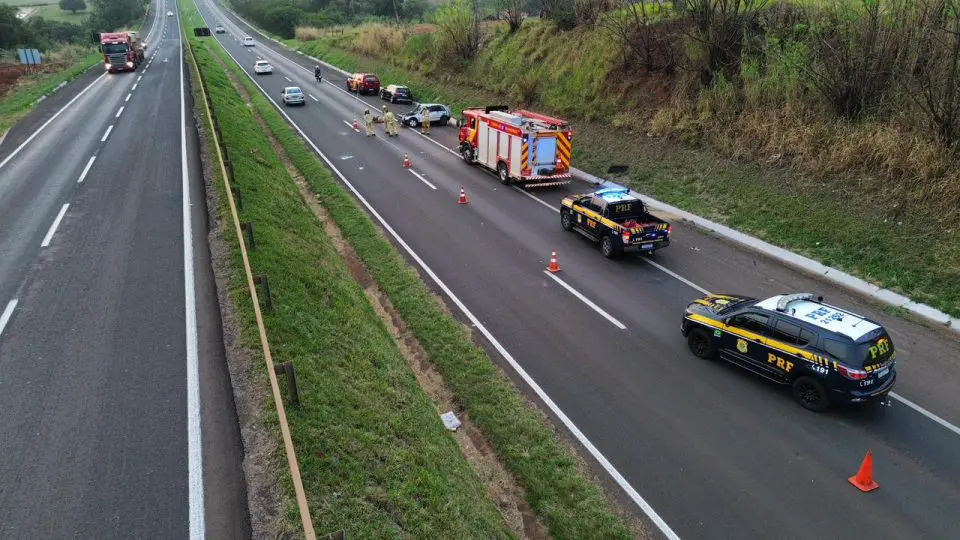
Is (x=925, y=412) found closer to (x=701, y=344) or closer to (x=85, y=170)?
(x=701, y=344)

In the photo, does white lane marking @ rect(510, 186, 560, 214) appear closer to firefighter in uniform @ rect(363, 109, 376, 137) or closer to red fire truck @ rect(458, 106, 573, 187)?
red fire truck @ rect(458, 106, 573, 187)

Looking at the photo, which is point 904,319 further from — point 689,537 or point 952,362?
point 689,537

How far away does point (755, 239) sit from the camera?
1845 centimetres

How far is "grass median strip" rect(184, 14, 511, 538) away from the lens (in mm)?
7152

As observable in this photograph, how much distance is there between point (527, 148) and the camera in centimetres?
2409

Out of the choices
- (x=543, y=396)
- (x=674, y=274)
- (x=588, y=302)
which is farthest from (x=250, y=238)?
(x=674, y=274)

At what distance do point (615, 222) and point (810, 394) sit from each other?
797 centimetres

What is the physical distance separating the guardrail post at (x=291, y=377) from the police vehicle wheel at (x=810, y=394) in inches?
361

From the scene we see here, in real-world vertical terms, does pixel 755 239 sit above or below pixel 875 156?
below

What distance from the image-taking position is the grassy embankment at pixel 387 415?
289 inches

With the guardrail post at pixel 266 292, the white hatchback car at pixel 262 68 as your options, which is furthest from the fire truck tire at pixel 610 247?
the white hatchback car at pixel 262 68

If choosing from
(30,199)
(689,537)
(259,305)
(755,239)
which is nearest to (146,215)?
(30,199)

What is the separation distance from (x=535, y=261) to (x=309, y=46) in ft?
232

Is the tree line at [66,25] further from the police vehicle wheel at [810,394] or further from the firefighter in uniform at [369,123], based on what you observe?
the police vehicle wheel at [810,394]
